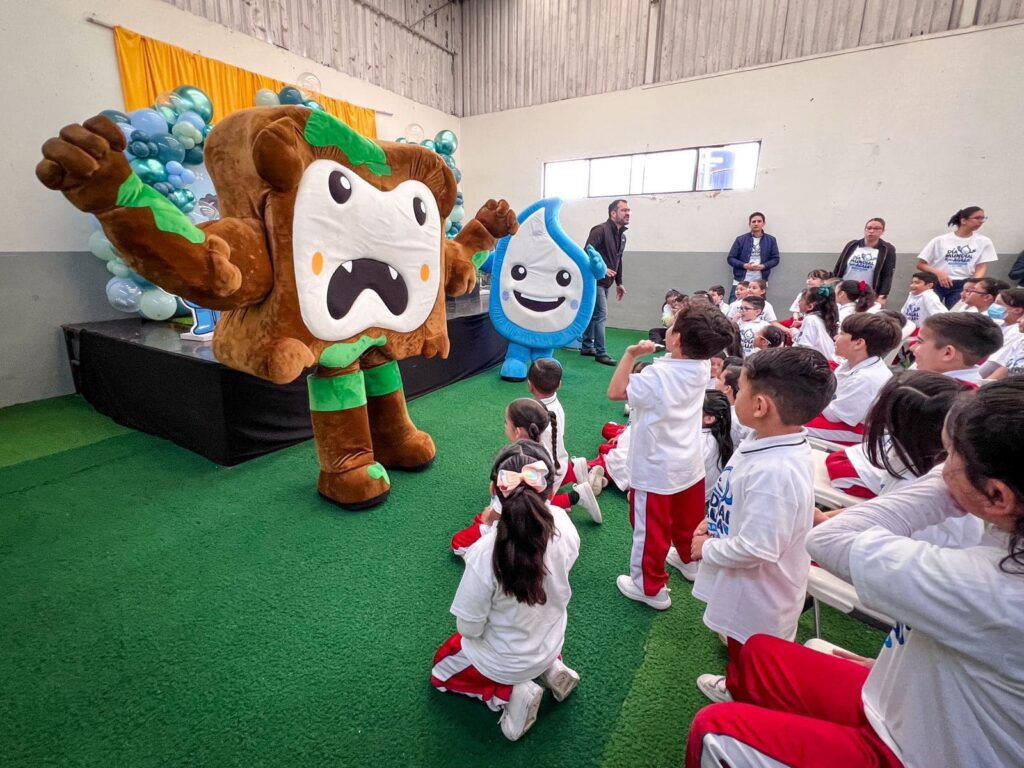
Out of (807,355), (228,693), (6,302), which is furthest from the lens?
(6,302)

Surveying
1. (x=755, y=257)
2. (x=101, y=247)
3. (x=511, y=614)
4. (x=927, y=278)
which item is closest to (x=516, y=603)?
(x=511, y=614)

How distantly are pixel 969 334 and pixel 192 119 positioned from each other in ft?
16.0

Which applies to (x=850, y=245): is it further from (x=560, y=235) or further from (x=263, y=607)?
(x=263, y=607)

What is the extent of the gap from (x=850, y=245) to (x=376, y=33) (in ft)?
21.6

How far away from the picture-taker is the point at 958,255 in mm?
4680

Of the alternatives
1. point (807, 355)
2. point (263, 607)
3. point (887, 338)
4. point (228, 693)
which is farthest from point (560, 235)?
point (228, 693)

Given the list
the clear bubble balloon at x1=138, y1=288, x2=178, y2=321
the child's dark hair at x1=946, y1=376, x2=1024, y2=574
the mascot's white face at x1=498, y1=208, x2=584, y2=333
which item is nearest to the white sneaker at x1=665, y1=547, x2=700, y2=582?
the child's dark hair at x1=946, y1=376, x2=1024, y2=574

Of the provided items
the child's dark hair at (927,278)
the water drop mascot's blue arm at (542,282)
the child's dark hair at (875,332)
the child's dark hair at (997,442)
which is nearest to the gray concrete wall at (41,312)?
the water drop mascot's blue arm at (542,282)

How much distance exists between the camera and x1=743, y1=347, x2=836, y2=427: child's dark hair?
1.16 m

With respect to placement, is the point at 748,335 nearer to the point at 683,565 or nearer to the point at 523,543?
the point at 683,565

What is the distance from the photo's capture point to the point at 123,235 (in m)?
1.46

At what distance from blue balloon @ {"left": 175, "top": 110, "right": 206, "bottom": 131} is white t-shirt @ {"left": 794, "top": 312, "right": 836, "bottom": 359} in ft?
15.5

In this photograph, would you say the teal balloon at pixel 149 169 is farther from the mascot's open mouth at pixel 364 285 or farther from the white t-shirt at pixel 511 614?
the white t-shirt at pixel 511 614

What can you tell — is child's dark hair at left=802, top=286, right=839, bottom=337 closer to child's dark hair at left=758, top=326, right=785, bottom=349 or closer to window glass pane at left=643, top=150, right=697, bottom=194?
child's dark hair at left=758, top=326, right=785, bottom=349
